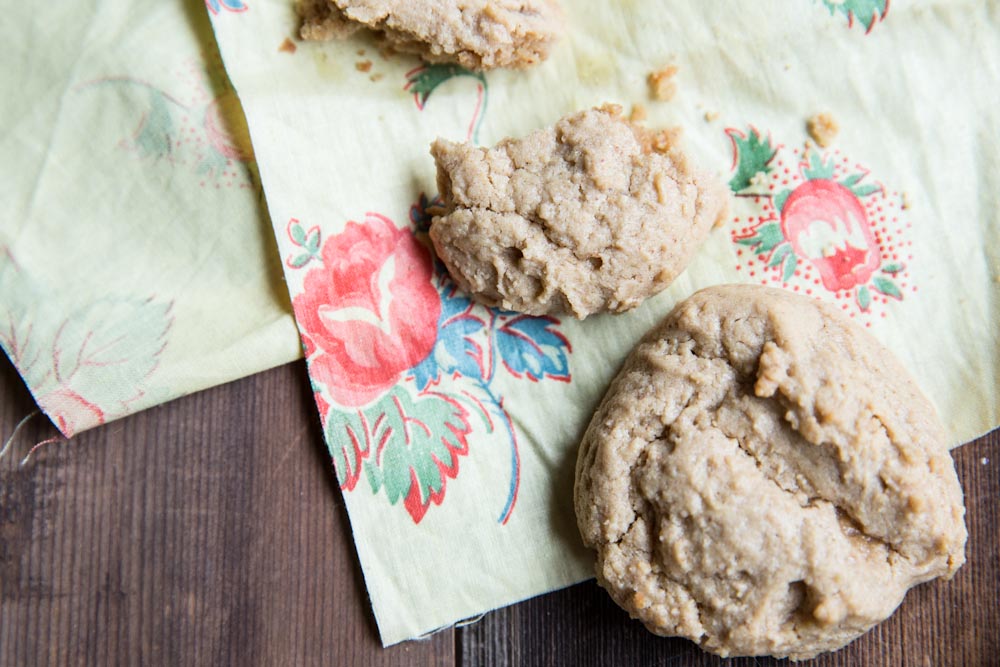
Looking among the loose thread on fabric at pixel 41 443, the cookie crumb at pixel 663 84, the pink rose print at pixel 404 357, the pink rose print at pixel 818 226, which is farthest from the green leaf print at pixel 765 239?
the loose thread on fabric at pixel 41 443

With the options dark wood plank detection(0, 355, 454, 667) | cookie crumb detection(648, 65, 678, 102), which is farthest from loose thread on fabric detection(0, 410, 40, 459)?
cookie crumb detection(648, 65, 678, 102)

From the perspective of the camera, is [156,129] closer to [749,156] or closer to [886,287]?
[749,156]

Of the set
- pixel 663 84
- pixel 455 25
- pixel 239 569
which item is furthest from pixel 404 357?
pixel 663 84

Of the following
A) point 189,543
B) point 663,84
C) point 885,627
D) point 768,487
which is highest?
point 663,84

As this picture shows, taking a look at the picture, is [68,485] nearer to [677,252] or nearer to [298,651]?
[298,651]

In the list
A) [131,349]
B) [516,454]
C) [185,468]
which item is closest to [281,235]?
[131,349]

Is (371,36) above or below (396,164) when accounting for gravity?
above

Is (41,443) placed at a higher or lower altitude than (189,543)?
higher
